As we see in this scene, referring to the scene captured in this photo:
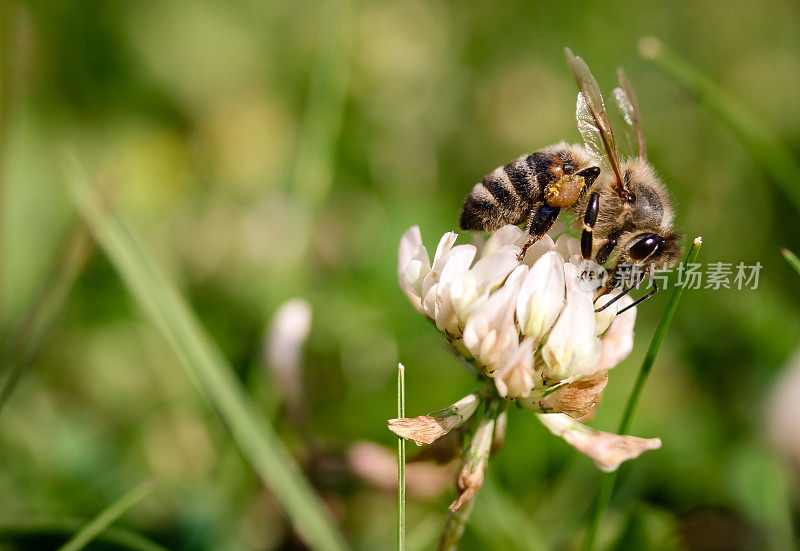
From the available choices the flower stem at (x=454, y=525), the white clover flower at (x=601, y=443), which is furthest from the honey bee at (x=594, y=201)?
the flower stem at (x=454, y=525)

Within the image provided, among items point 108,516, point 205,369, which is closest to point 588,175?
point 205,369

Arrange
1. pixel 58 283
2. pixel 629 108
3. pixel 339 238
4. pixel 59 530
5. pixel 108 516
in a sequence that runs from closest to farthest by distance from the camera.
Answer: pixel 108 516 → pixel 59 530 → pixel 629 108 → pixel 58 283 → pixel 339 238

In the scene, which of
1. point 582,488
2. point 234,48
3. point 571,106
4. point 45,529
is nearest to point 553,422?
point 582,488

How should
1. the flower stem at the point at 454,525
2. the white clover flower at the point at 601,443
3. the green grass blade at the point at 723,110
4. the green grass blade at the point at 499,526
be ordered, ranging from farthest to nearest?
the green grass blade at the point at 723,110, the green grass blade at the point at 499,526, the flower stem at the point at 454,525, the white clover flower at the point at 601,443

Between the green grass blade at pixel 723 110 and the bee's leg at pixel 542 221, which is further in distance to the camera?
the green grass blade at pixel 723 110

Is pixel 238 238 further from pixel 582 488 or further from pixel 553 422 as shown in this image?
pixel 553 422

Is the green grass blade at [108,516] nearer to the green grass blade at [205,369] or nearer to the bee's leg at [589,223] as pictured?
the green grass blade at [205,369]

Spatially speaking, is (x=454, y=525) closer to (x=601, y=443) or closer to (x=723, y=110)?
(x=601, y=443)
